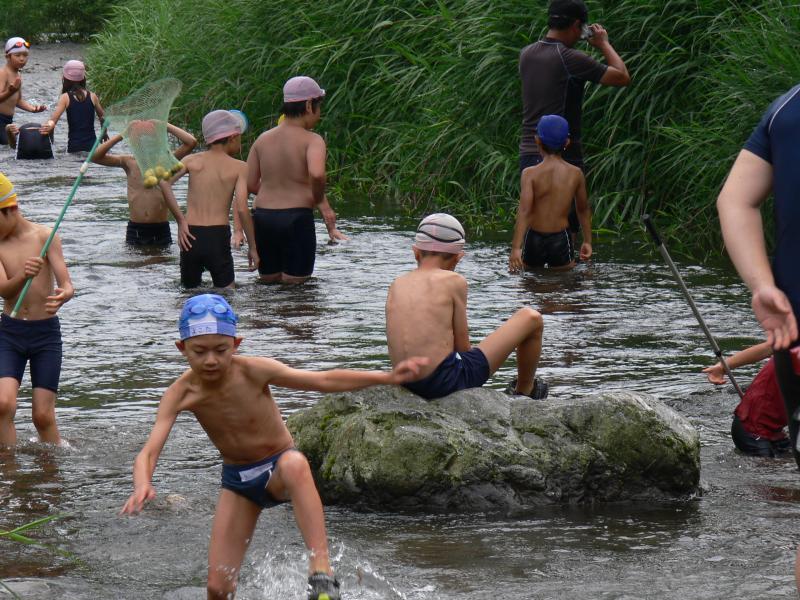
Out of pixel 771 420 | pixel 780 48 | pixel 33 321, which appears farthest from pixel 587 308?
pixel 33 321

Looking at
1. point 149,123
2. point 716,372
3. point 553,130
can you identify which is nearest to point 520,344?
point 716,372

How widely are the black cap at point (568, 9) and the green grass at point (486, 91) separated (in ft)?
4.02

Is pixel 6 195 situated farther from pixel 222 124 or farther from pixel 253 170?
pixel 253 170

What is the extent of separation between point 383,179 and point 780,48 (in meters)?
5.60

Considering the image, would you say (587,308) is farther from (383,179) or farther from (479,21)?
(383,179)

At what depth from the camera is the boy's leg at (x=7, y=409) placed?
6688mm

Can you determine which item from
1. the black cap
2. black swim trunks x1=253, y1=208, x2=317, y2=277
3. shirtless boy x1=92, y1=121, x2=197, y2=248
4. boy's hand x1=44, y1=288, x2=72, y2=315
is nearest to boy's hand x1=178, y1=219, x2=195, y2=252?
black swim trunks x1=253, y1=208, x2=317, y2=277

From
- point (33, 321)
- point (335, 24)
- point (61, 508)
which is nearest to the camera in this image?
point (61, 508)

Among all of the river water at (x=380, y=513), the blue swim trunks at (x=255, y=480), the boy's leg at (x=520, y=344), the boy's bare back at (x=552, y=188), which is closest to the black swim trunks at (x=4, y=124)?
the river water at (x=380, y=513)

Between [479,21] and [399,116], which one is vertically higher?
[479,21]

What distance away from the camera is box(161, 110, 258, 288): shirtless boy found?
10.5 m

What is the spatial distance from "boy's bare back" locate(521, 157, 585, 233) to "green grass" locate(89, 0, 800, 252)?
3.65 feet

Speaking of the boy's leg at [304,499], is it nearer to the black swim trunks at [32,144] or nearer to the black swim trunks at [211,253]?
the black swim trunks at [211,253]

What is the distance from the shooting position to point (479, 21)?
44.5ft
